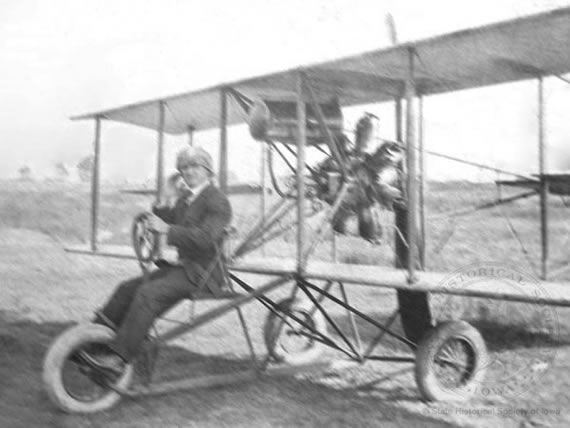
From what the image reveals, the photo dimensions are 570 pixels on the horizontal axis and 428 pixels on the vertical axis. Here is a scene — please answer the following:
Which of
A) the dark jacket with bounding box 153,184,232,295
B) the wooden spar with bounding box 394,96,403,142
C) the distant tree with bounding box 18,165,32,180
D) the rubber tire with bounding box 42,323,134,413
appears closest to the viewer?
the rubber tire with bounding box 42,323,134,413

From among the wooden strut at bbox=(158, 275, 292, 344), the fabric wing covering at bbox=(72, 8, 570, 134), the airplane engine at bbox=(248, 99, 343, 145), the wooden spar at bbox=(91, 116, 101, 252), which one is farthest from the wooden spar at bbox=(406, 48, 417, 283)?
the wooden spar at bbox=(91, 116, 101, 252)

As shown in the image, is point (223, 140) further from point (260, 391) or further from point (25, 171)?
point (25, 171)

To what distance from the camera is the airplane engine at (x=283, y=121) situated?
534 centimetres

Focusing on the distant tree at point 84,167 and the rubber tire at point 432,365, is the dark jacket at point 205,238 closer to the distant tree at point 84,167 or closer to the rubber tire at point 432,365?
the rubber tire at point 432,365

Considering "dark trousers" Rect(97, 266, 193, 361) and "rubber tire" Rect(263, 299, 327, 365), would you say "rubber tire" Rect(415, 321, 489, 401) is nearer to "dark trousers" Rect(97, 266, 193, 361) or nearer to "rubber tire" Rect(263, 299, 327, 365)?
"rubber tire" Rect(263, 299, 327, 365)

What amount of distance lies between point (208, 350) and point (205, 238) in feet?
7.62

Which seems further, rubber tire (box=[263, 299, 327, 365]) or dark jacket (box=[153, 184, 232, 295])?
rubber tire (box=[263, 299, 327, 365])

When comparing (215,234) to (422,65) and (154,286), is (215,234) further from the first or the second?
(422,65)

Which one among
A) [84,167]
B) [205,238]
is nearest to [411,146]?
[205,238]

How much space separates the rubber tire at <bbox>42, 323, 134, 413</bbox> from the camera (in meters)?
3.81

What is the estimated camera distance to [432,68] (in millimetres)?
4582

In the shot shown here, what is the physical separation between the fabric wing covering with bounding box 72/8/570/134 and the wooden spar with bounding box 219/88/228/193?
0.12m

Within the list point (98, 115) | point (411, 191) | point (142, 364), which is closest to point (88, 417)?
point (142, 364)

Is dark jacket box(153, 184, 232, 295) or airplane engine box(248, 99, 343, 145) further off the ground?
airplane engine box(248, 99, 343, 145)
